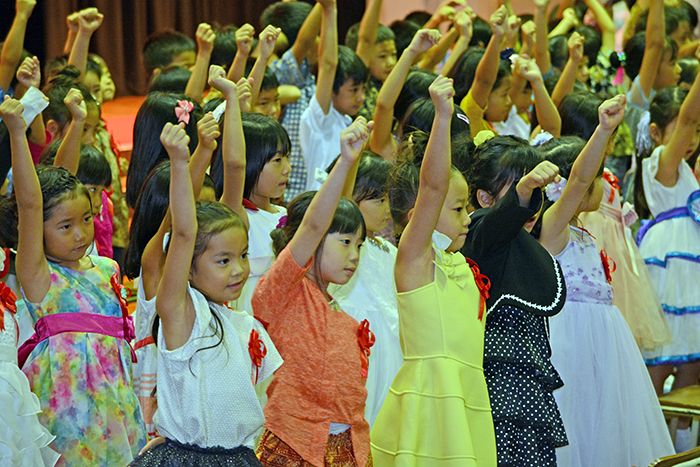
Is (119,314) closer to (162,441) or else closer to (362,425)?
(162,441)

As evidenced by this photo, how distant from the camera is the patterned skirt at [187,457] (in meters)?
1.95

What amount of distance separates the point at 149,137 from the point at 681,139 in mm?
2392

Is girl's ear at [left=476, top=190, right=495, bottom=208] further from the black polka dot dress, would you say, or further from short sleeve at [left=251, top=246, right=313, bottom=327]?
short sleeve at [left=251, top=246, right=313, bottom=327]

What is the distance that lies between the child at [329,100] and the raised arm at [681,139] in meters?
1.47

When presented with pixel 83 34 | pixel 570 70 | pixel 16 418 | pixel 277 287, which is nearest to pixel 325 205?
pixel 277 287

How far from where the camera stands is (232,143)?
2.53 meters

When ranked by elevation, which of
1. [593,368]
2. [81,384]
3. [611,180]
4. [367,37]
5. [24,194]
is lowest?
[593,368]

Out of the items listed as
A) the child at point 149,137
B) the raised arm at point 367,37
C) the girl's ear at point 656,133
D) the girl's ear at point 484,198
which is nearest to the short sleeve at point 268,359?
the girl's ear at point 484,198

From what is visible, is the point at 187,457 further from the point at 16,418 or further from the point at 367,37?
the point at 367,37

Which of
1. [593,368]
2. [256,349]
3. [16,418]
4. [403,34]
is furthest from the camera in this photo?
[403,34]

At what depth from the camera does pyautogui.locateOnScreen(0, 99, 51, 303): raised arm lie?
7.45 ft

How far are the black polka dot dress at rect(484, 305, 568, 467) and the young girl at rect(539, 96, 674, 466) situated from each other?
49 centimetres

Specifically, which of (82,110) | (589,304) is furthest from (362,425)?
(82,110)

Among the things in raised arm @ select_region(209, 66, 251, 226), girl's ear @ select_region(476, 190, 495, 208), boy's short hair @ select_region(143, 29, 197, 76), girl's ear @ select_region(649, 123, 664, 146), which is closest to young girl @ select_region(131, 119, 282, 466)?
raised arm @ select_region(209, 66, 251, 226)
